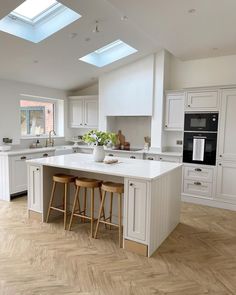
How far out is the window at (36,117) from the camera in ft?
18.6

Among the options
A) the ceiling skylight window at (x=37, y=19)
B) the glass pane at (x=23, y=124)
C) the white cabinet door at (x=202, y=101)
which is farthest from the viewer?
the glass pane at (x=23, y=124)

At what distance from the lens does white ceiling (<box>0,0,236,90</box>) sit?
2.98 meters

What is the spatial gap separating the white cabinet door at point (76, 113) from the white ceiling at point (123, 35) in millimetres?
1063

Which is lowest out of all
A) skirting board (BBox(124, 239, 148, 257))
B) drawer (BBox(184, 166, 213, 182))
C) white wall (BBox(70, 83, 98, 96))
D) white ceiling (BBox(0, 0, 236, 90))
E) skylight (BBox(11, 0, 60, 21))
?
skirting board (BBox(124, 239, 148, 257))

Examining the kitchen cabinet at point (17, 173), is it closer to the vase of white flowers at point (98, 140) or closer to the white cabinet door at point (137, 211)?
the vase of white flowers at point (98, 140)

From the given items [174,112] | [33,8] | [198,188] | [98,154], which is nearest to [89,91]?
[174,112]

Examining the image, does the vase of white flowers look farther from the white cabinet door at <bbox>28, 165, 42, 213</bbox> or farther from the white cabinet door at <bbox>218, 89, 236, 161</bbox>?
the white cabinet door at <bbox>218, 89, 236, 161</bbox>

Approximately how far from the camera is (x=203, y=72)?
502cm

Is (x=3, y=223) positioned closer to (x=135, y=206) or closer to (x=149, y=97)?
(x=135, y=206)

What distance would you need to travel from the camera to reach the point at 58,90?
6.29m

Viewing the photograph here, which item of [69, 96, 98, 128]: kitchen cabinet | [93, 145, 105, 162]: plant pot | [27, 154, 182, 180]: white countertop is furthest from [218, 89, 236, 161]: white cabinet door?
[69, 96, 98, 128]: kitchen cabinet

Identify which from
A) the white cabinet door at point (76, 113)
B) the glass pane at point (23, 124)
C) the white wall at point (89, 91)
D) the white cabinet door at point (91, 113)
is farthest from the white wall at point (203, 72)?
the glass pane at point (23, 124)

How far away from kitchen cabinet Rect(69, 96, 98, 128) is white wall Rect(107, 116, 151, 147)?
489mm

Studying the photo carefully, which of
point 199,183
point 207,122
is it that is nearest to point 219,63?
point 207,122
